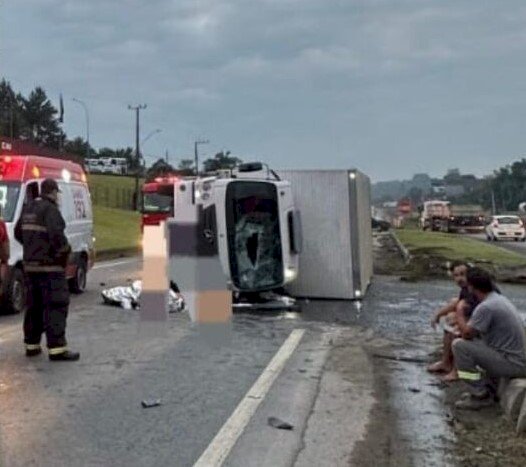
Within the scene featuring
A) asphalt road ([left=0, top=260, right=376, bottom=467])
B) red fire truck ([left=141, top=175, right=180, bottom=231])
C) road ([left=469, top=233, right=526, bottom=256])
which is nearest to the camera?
asphalt road ([left=0, top=260, right=376, bottom=467])

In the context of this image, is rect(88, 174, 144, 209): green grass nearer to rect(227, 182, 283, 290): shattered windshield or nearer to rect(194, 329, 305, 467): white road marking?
rect(227, 182, 283, 290): shattered windshield

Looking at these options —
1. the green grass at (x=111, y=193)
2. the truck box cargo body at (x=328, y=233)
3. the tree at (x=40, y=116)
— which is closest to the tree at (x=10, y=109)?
the tree at (x=40, y=116)

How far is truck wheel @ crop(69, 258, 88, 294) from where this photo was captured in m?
16.2

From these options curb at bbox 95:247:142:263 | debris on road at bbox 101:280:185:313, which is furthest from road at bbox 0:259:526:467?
curb at bbox 95:247:142:263

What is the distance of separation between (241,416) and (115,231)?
134 feet

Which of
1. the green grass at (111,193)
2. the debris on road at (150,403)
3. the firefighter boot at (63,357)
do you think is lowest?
the debris on road at (150,403)

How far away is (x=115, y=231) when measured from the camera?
46.8m

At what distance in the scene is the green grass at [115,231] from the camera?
35994 mm

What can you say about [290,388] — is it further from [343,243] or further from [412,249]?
[412,249]

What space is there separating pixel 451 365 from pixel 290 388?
1.92 meters

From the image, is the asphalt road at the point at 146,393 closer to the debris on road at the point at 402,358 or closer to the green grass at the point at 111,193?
the debris on road at the point at 402,358

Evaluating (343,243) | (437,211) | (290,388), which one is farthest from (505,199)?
(290,388)

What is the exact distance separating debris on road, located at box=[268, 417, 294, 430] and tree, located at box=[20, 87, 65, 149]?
109 m

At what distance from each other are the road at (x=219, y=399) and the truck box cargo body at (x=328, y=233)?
353 centimetres
